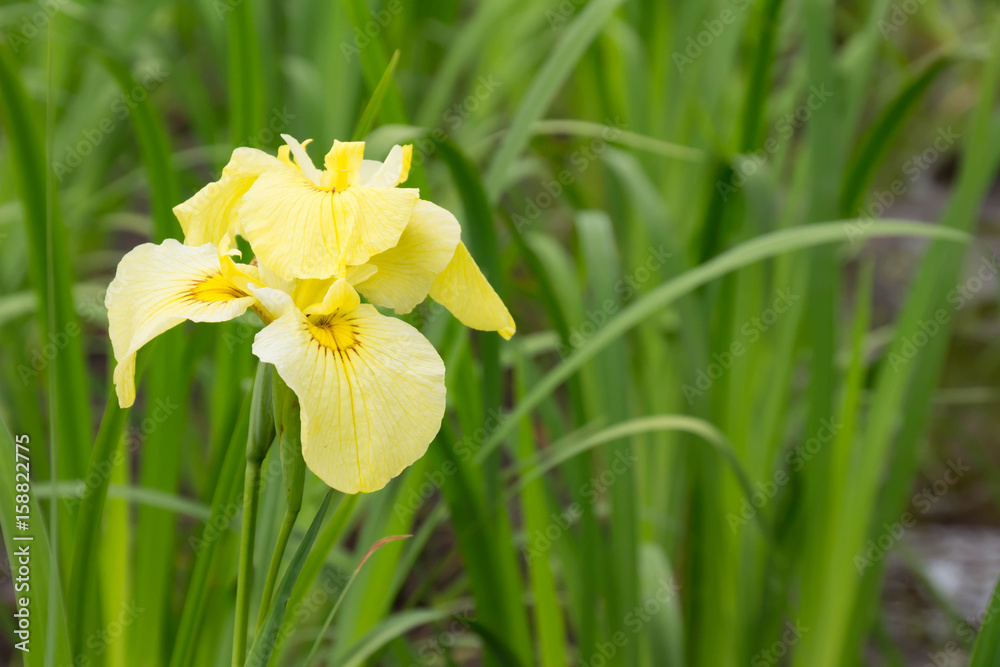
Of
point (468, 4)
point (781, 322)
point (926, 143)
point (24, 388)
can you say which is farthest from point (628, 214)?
point (468, 4)

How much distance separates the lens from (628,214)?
3.79 feet

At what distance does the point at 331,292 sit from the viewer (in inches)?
13.0

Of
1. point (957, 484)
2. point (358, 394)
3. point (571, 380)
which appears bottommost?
point (957, 484)

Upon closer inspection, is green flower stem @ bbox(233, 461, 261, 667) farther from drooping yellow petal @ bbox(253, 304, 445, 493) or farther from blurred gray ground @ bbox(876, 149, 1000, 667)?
blurred gray ground @ bbox(876, 149, 1000, 667)

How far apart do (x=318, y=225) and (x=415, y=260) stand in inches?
1.9

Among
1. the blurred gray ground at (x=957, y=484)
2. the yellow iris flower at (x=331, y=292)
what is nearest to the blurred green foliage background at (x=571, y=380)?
the blurred gray ground at (x=957, y=484)

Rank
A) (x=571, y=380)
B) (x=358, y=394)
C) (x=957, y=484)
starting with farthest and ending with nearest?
(x=957, y=484), (x=571, y=380), (x=358, y=394)

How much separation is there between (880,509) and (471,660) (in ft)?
2.01

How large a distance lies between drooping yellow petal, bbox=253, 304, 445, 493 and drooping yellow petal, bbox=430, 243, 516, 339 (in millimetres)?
59

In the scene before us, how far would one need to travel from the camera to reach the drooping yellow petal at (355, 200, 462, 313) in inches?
14.2

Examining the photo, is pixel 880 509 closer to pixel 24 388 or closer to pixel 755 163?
pixel 755 163

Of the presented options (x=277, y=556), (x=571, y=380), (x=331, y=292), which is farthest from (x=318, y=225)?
(x=571, y=380)

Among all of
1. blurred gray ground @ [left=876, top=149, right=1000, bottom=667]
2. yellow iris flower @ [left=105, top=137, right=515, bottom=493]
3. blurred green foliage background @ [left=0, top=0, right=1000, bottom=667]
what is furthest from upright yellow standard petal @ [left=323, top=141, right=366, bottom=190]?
blurred gray ground @ [left=876, top=149, right=1000, bottom=667]

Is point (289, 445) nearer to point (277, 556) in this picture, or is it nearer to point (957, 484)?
point (277, 556)
